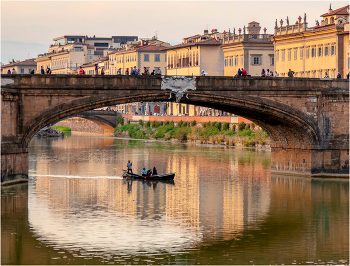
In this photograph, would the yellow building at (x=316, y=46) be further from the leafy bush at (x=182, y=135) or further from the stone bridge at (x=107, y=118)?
the stone bridge at (x=107, y=118)

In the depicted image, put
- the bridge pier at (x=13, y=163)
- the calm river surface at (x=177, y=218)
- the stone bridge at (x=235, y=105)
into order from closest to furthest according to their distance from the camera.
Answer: the calm river surface at (x=177, y=218) < the bridge pier at (x=13, y=163) < the stone bridge at (x=235, y=105)

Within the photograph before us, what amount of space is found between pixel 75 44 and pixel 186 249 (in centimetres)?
14333

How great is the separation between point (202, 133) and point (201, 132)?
46 centimetres

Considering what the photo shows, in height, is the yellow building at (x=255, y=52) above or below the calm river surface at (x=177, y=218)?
above

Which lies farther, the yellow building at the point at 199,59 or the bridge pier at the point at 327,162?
the yellow building at the point at 199,59

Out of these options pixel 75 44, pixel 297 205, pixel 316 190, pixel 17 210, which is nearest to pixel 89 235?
pixel 17 210

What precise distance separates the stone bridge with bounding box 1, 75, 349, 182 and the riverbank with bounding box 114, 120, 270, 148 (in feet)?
90.9

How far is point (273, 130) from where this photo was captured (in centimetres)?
5769

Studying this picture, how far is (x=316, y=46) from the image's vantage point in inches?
3593

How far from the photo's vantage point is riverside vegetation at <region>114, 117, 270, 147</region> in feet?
282

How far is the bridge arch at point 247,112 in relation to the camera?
48.8 meters

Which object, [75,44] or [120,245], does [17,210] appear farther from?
[75,44]

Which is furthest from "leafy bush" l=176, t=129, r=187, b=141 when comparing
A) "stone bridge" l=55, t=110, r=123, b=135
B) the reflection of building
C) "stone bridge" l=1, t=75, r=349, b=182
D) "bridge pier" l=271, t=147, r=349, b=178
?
the reflection of building

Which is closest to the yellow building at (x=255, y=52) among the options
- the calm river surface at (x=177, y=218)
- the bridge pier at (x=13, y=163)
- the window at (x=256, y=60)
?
the window at (x=256, y=60)
